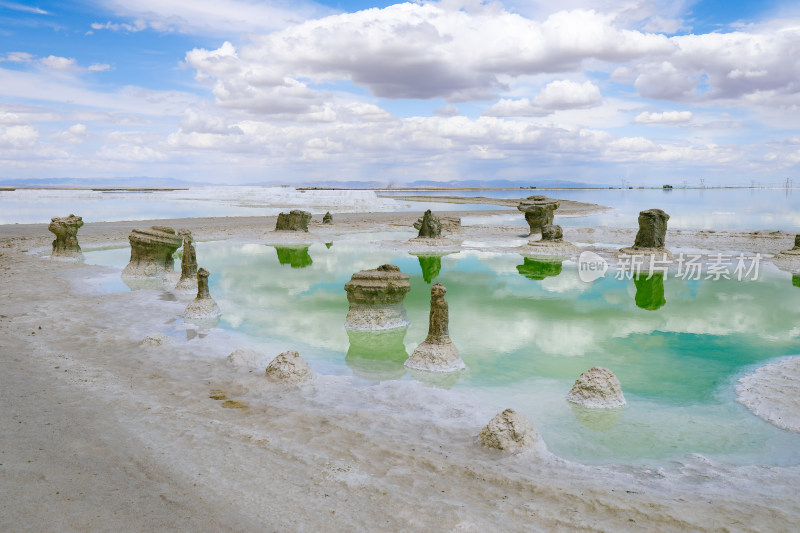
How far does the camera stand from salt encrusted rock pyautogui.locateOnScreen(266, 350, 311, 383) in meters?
10.4

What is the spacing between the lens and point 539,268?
27.7 meters

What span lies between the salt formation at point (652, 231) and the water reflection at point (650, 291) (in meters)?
4.41

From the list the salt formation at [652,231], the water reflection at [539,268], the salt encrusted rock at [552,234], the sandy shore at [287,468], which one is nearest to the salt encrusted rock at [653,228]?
the salt formation at [652,231]

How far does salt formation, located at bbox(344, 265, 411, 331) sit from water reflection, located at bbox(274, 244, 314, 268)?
41.3ft

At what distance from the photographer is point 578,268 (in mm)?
27469

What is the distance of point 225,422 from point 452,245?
27948 mm

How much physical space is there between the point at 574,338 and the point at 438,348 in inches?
196

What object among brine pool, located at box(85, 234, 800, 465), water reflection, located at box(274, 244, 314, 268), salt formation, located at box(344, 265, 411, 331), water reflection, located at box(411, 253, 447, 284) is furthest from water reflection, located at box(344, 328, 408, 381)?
water reflection, located at box(274, 244, 314, 268)

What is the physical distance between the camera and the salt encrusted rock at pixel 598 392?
1005 cm

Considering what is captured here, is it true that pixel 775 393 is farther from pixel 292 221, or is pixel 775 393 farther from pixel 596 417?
pixel 292 221

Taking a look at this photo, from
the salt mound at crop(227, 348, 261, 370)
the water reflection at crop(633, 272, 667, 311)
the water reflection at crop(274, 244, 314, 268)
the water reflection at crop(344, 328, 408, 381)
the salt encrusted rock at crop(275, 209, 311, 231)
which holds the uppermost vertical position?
the salt encrusted rock at crop(275, 209, 311, 231)

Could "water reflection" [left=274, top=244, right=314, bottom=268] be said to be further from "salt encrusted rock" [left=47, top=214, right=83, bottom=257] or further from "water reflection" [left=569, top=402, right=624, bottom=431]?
"water reflection" [left=569, top=402, right=624, bottom=431]

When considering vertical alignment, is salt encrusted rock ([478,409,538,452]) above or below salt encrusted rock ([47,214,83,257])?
below

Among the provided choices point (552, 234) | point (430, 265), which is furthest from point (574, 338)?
point (552, 234)
